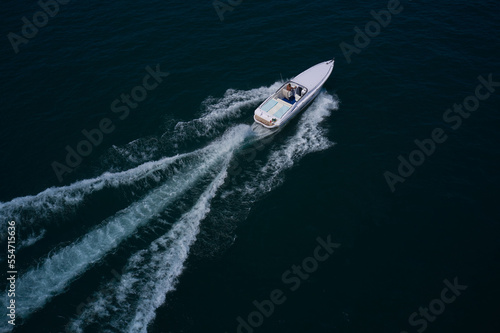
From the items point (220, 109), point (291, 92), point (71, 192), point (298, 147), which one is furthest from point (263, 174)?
point (71, 192)

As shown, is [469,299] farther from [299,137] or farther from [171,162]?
[171,162]

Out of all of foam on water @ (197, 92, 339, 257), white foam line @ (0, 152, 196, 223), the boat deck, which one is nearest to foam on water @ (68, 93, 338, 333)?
foam on water @ (197, 92, 339, 257)

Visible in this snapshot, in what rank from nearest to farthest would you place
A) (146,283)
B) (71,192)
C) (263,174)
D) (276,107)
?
(146,283) → (71,192) → (263,174) → (276,107)

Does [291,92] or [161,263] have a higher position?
[291,92]

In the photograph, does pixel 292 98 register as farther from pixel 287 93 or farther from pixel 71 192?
pixel 71 192

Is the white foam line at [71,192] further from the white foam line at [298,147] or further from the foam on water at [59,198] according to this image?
the white foam line at [298,147]

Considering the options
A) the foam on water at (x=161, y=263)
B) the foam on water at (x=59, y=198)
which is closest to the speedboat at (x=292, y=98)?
the foam on water at (x=161, y=263)

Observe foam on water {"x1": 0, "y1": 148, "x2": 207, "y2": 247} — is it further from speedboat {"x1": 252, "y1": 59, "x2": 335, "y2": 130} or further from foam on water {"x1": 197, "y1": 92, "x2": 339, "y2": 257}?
speedboat {"x1": 252, "y1": 59, "x2": 335, "y2": 130}
